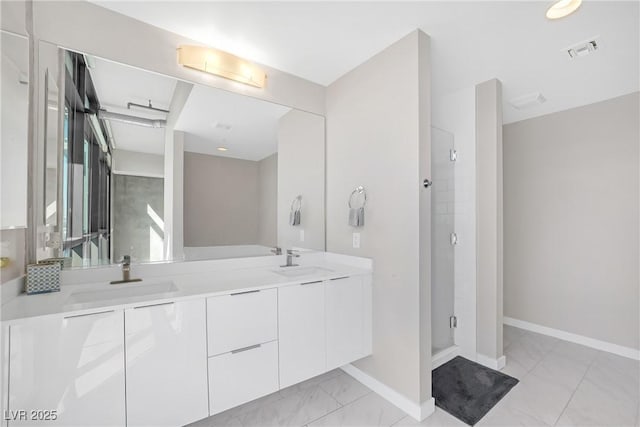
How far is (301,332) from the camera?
177 cm

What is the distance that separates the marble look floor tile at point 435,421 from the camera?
5.59 feet

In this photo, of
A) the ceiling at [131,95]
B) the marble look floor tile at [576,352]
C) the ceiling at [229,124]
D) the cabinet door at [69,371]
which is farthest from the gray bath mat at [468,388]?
the ceiling at [131,95]

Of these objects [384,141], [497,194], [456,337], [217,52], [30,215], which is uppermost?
[217,52]

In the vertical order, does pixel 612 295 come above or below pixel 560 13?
below

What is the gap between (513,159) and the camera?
3441 millimetres

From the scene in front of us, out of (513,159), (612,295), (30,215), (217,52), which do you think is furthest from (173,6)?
(612,295)

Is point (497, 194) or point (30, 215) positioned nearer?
point (30, 215)

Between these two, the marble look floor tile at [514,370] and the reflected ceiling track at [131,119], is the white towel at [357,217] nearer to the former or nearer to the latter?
the reflected ceiling track at [131,119]

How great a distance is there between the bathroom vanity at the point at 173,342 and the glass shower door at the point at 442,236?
851 mm

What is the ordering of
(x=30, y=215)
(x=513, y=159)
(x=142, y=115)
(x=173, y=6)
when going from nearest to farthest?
(x=30, y=215), (x=173, y=6), (x=142, y=115), (x=513, y=159)

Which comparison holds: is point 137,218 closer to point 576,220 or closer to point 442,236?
point 442,236

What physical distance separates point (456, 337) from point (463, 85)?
7.94ft

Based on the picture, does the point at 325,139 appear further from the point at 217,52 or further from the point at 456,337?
the point at 456,337

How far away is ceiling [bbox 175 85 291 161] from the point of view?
2002 mm
